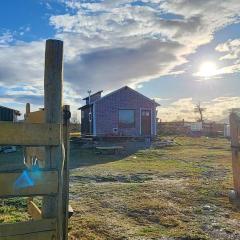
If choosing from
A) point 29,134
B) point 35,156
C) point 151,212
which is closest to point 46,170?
point 29,134

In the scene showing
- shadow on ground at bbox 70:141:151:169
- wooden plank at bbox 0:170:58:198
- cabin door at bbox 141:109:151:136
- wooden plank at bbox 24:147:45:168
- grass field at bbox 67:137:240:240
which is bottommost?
grass field at bbox 67:137:240:240

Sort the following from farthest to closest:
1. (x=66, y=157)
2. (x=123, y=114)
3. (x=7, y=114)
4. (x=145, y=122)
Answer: (x=145, y=122)
(x=123, y=114)
(x=7, y=114)
(x=66, y=157)

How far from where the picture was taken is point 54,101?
14.5 feet

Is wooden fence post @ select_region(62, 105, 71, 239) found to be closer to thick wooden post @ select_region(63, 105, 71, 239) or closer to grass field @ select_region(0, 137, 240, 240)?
thick wooden post @ select_region(63, 105, 71, 239)

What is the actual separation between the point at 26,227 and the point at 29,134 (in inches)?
35.8

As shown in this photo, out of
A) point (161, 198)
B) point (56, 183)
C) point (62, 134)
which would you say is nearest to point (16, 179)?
point (56, 183)

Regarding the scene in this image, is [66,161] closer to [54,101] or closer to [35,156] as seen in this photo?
[54,101]

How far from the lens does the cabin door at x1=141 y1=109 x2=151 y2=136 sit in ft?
121

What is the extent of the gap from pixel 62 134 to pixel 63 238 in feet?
3.72

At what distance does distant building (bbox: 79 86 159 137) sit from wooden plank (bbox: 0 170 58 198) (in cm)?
3146

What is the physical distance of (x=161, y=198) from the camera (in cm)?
1038

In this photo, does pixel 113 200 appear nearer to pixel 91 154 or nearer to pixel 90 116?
pixel 91 154

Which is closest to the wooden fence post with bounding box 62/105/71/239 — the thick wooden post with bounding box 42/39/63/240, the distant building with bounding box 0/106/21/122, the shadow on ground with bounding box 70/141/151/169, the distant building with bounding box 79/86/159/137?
the thick wooden post with bounding box 42/39/63/240

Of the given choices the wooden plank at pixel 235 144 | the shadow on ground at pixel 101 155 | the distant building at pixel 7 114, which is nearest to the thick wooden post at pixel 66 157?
the wooden plank at pixel 235 144
